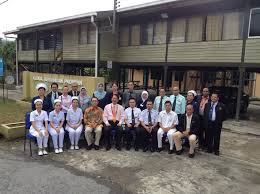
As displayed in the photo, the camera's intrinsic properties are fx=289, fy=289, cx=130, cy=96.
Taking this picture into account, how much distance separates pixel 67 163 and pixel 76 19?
1245 centimetres

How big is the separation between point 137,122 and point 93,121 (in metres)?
1.14

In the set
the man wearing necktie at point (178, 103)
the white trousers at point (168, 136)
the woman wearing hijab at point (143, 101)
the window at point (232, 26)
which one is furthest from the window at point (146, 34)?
the white trousers at point (168, 136)

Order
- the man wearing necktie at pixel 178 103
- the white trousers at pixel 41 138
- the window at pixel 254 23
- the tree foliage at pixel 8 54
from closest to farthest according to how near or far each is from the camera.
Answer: the white trousers at pixel 41 138
the man wearing necktie at pixel 178 103
the window at pixel 254 23
the tree foliage at pixel 8 54

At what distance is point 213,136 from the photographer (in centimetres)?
723

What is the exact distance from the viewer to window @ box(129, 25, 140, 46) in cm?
1619

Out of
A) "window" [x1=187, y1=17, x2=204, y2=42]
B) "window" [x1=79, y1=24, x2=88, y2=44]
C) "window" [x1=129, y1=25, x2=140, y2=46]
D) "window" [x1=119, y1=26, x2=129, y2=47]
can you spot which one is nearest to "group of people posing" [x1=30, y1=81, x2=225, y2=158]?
"window" [x1=187, y1=17, x2=204, y2=42]

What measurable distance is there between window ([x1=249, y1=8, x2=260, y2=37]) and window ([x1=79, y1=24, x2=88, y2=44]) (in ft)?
32.8

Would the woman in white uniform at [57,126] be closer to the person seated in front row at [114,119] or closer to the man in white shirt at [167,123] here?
the person seated in front row at [114,119]

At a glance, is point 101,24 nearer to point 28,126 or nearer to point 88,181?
point 28,126

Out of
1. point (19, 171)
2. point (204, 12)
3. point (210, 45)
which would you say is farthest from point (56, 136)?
point (204, 12)

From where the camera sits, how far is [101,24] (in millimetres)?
16703

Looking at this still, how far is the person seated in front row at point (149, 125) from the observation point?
7.35 meters

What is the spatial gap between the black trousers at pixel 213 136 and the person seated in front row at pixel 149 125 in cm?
132

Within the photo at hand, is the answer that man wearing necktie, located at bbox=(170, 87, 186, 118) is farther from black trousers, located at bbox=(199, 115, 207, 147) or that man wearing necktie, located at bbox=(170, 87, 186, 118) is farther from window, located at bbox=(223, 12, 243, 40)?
window, located at bbox=(223, 12, 243, 40)
